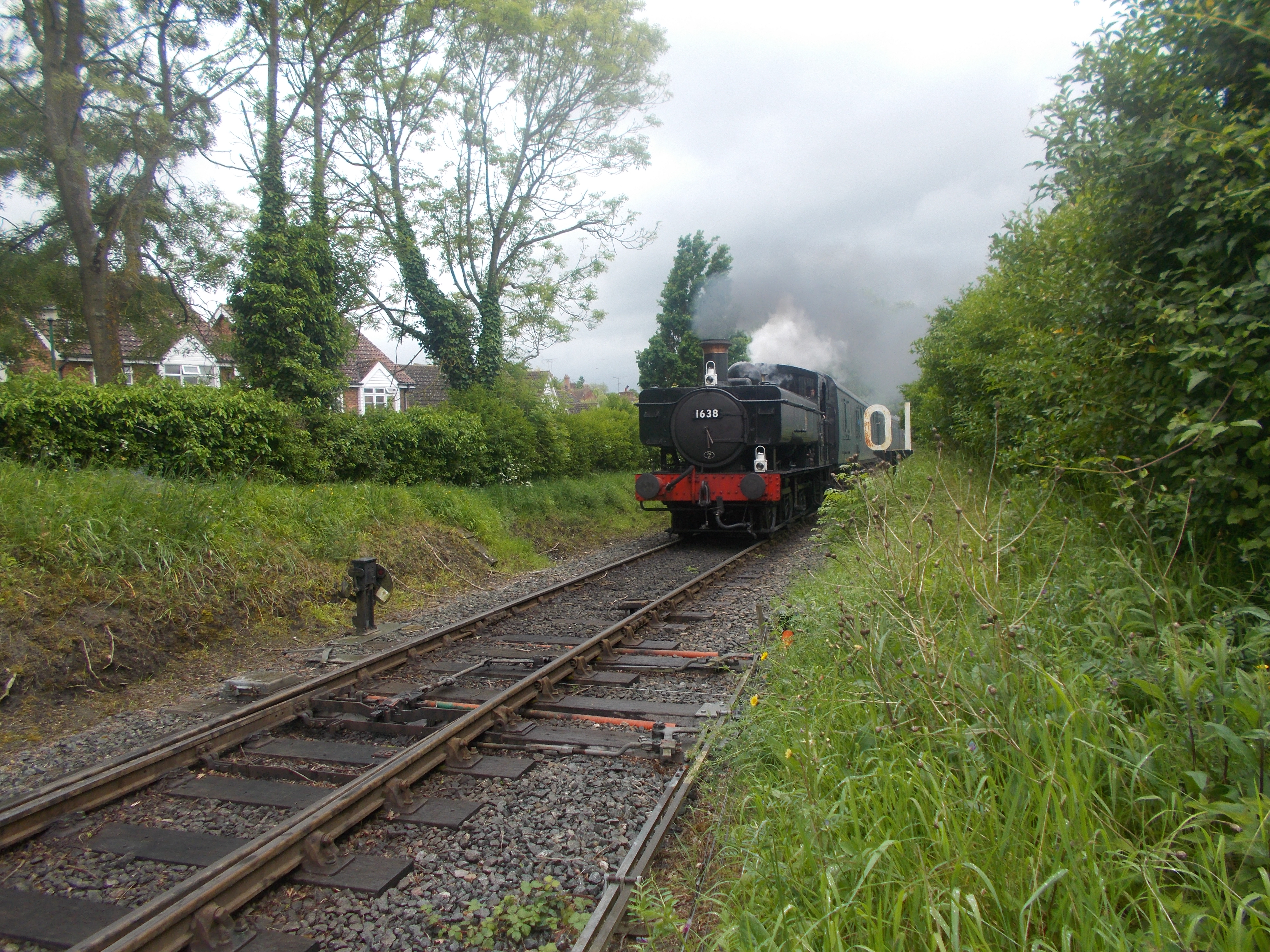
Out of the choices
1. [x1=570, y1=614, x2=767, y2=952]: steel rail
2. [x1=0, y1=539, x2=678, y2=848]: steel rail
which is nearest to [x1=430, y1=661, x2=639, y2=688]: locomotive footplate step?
[x1=0, y1=539, x2=678, y2=848]: steel rail

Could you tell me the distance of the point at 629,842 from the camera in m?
3.10

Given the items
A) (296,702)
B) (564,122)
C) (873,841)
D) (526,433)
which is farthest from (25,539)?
(564,122)

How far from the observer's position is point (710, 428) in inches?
466

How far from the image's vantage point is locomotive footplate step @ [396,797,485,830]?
330cm

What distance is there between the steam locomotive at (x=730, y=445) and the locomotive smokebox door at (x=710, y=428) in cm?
1

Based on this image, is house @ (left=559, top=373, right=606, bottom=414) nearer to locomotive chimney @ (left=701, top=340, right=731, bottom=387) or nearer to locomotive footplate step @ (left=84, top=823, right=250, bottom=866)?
locomotive chimney @ (left=701, top=340, right=731, bottom=387)

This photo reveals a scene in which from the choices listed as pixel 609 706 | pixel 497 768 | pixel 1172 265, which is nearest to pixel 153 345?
pixel 609 706

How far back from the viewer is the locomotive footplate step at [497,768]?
12.4 ft

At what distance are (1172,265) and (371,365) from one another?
3330 centimetres

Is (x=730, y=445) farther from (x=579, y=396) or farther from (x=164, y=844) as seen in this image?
(x=579, y=396)

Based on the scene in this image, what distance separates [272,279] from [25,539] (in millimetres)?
6467

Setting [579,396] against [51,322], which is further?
[579,396]

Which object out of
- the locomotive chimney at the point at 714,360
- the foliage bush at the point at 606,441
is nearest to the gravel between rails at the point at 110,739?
the locomotive chimney at the point at 714,360

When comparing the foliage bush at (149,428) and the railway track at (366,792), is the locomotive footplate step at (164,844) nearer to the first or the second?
the railway track at (366,792)
